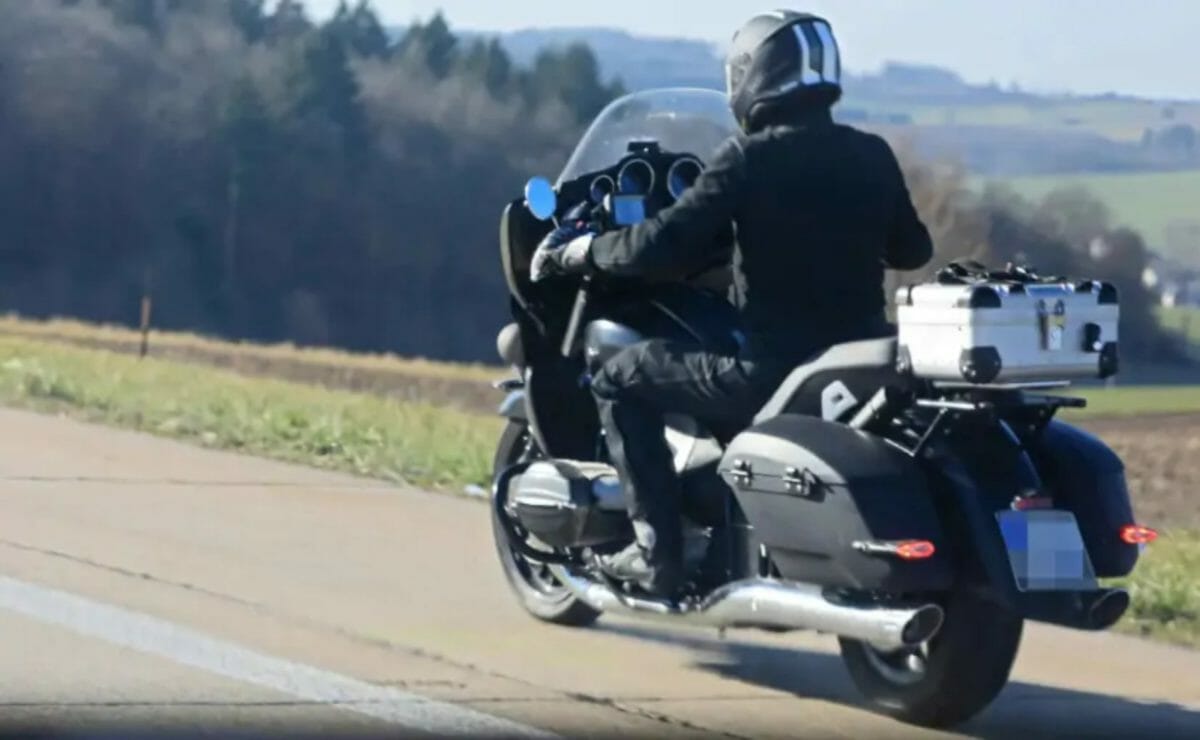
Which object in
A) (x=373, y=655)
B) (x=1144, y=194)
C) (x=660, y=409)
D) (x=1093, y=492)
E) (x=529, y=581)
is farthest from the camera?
(x=1144, y=194)

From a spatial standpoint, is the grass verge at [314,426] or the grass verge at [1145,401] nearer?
the grass verge at [314,426]

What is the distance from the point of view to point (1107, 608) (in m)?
6.55

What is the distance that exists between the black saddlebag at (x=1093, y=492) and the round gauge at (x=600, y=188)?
77.1 inches

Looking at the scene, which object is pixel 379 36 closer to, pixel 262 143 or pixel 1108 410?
pixel 262 143

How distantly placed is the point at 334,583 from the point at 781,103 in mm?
2982

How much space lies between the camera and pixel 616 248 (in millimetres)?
7316

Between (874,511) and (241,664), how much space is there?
2.10 metres

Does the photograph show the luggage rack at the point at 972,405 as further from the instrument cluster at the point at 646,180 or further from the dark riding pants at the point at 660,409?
the instrument cluster at the point at 646,180

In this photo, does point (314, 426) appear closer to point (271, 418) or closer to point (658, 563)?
point (271, 418)

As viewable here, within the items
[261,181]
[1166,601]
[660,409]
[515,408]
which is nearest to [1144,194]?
[1166,601]

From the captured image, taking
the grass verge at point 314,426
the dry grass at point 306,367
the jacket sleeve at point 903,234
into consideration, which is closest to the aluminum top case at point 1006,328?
the jacket sleeve at point 903,234

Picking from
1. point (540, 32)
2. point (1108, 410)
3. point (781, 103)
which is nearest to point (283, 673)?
point (781, 103)

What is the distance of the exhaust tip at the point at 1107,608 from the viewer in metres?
6.52

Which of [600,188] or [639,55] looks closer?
[600,188]
